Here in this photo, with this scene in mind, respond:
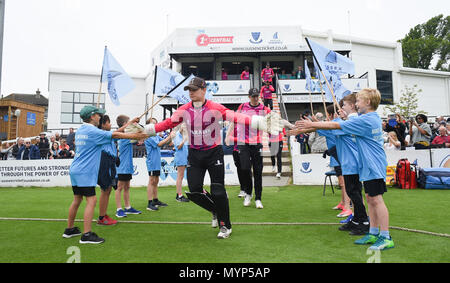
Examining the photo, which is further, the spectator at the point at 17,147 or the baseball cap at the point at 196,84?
the spectator at the point at 17,147

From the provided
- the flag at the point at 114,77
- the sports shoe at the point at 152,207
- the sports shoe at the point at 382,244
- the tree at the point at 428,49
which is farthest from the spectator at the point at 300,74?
the tree at the point at 428,49

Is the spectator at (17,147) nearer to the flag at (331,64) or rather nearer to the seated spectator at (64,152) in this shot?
the seated spectator at (64,152)

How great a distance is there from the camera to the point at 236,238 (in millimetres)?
4270

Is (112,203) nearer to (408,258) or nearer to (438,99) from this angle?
(408,258)

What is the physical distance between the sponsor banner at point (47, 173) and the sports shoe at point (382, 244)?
8.92 m

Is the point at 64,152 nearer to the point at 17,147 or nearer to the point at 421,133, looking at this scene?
the point at 17,147

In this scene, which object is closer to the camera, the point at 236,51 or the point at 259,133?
the point at 259,133

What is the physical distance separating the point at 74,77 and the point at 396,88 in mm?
29923

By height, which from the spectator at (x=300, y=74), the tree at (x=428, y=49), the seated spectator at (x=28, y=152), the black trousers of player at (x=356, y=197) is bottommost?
the black trousers of player at (x=356, y=197)

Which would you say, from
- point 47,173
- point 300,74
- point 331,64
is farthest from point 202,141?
point 300,74

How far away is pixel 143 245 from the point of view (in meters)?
3.96

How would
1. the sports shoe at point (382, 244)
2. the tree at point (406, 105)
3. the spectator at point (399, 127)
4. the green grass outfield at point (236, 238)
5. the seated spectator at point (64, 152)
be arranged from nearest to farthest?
the green grass outfield at point (236, 238) < the sports shoe at point (382, 244) < the spectator at point (399, 127) < the seated spectator at point (64, 152) < the tree at point (406, 105)

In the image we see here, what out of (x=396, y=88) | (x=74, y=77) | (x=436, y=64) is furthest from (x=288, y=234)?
(x=436, y=64)

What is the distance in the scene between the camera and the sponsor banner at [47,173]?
12.5 metres
